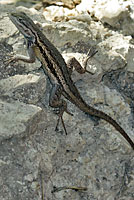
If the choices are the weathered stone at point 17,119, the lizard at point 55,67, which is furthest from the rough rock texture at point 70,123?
the lizard at point 55,67

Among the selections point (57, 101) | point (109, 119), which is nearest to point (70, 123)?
point (57, 101)

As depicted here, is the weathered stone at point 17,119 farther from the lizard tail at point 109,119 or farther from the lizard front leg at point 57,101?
the lizard tail at point 109,119

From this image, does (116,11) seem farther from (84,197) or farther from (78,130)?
(84,197)

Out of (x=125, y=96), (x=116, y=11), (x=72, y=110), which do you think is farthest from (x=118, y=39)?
(x=72, y=110)

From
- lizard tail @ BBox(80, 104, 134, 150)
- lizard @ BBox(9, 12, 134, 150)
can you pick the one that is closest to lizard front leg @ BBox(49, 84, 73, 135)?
lizard @ BBox(9, 12, 134, 150)

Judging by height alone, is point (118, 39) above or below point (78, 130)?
above

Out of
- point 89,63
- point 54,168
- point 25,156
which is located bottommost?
point 54,168
